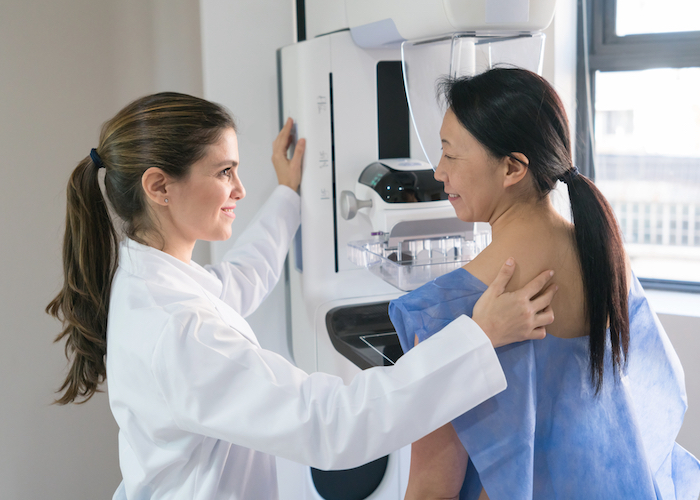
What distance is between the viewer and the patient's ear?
0.94 metres

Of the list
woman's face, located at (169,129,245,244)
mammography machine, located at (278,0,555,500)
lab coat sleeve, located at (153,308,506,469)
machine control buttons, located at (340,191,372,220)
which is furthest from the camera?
machine control buttons, located at (340,191,372,220)

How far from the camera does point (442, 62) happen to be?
49.8 inches

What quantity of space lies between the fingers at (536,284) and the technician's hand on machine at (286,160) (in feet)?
2.40

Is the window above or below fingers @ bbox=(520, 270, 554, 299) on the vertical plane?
above

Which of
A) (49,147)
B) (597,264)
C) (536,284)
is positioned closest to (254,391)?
(536,284)

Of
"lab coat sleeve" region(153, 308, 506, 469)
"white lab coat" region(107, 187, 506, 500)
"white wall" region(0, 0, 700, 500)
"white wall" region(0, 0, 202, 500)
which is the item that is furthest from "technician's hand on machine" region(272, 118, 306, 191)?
"lab coat sleeve" region(153, 308, 506, 469)

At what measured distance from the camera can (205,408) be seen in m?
0.88

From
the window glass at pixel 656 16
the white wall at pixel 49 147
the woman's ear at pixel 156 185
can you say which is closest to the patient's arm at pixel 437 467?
the woman's ear at pixel 156 185

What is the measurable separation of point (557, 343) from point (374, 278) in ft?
2.13

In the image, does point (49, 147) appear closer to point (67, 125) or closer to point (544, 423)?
point (67, 125)

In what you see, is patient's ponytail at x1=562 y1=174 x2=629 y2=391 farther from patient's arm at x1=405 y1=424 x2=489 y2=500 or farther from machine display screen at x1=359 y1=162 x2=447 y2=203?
machine display screen at x1=359 y1=162 x2=447 y2=203

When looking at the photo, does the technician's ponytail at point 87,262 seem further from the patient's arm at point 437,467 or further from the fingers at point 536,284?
the fingers at point 536,284

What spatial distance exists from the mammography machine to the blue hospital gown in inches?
12.0

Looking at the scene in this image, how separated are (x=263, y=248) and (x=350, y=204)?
0.25m
